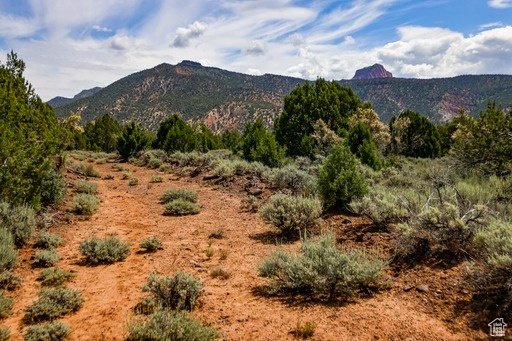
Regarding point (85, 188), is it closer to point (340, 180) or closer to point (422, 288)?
point (340, 180)

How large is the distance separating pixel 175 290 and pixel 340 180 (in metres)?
6.19

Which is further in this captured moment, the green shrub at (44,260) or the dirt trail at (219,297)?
the green shrub at (44,260)

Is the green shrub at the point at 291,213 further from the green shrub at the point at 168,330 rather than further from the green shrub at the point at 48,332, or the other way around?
the green shrub at the point at 48,332

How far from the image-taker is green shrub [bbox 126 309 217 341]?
12.8ft

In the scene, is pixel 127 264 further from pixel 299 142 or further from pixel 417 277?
pixel 299 142

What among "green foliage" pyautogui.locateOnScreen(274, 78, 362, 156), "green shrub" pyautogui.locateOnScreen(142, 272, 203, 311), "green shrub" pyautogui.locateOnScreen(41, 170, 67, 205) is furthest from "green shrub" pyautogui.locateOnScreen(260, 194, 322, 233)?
"green foliage" pyautogui.locateOnScreen(274, 78, 362, 156)

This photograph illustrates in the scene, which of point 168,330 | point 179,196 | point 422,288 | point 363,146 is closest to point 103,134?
point 179,196

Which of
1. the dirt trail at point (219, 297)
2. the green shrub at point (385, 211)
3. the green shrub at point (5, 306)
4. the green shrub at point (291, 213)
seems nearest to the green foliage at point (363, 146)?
the dirt trail at point (219, 297)

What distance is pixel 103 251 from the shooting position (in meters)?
7.32

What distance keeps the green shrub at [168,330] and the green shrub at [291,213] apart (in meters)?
4.42

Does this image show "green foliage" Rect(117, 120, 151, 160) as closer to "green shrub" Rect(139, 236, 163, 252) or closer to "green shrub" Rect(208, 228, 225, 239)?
"green shrub" Rect(208, 228, 225, 239)

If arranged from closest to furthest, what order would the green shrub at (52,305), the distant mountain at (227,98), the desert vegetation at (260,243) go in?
the desert vegetation at (260,243) < the green shrub at (52,305) < the distant mountain at (227,98)

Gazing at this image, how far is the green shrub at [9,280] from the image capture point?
5.80 metres

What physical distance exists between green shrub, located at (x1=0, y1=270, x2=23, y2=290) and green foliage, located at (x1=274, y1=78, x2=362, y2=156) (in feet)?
68.3
